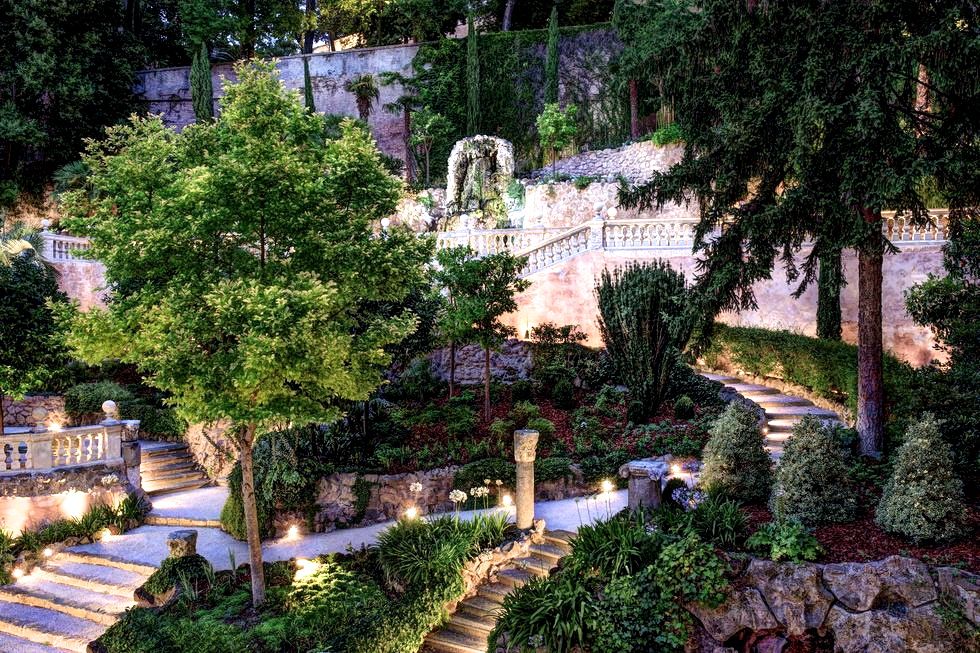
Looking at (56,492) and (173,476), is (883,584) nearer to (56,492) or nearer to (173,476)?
(56,492)

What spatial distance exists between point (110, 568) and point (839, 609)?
1174 centimetres

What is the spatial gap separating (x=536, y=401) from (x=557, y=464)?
10.7 feet

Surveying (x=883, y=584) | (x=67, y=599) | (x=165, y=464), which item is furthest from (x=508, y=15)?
(x=883, y=584)

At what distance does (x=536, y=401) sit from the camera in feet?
55.4

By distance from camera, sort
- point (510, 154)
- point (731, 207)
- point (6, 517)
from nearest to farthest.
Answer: point (731, 207), point (6, 517), point (510, 154)

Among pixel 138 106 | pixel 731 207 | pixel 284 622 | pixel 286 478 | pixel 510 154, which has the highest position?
pixel 138 106

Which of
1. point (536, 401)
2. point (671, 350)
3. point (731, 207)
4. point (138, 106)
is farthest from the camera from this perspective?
point (138, 106)

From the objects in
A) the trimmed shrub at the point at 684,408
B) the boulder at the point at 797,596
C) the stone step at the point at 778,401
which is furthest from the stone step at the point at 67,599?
the stone step at the point at 778,401

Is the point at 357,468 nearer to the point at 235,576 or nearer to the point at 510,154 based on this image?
the point at 235,576

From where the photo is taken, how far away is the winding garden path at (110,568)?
11.1 metres

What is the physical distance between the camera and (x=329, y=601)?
10.4 metres

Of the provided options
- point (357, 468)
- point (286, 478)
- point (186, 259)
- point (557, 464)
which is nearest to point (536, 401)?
point (557, 464)

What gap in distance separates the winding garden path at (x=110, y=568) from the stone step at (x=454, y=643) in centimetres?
61

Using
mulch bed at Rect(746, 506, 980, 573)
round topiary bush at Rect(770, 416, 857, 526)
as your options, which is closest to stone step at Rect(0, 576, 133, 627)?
mulch bed at Rect(746, 506, 980, 573)
